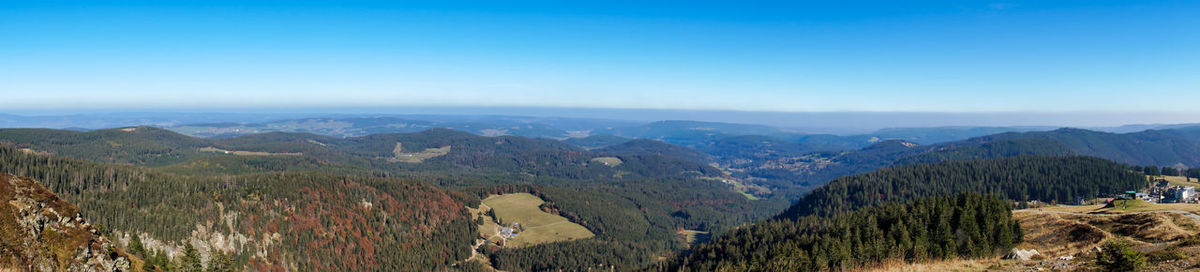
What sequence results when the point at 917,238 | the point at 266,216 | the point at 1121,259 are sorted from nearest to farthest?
the point at 1121,259 → the point at 917,238 → the point at 266,216

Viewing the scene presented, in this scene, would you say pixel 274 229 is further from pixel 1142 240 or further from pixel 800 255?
pixel 1142 240

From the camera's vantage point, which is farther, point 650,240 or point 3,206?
point 650,240

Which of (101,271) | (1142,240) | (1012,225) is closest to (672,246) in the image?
(1012,225)

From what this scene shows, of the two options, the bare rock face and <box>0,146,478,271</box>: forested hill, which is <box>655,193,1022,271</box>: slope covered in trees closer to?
the bare rock face

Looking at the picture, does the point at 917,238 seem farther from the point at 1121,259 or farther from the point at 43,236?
the point at 43,236

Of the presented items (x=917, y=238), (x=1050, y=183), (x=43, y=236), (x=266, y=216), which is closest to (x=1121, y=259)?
(x=917, y=238)

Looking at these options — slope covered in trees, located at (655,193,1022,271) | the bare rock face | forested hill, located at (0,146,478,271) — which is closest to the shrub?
slope covered in trees, located at (655,193,1022,271)

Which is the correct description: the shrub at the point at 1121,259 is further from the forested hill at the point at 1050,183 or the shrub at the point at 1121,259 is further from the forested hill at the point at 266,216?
the forested hill at the point at 266,216

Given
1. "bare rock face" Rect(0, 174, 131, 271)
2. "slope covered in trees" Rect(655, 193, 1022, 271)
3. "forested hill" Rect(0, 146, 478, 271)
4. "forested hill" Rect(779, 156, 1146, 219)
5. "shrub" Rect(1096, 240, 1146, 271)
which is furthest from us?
"forested hill" Rect(779, 156, 1146, 219)
